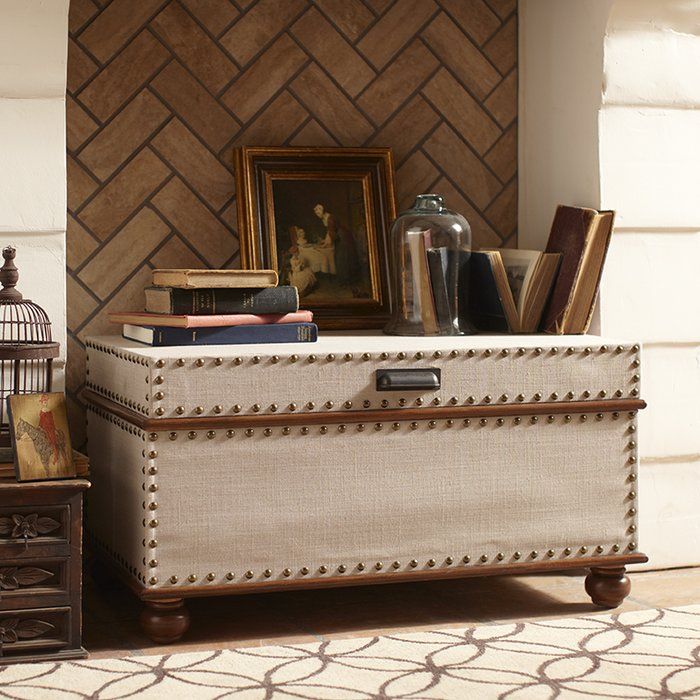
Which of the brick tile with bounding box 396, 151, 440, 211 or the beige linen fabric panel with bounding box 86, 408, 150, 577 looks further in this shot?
the brick tile with bounding box 396, 151, 440, 211

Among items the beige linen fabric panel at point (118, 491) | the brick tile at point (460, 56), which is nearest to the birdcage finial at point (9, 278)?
the beige linen fabric panel at point (118, 491)

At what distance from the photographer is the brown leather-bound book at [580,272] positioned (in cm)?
294

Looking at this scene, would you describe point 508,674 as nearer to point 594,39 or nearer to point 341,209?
point 341,209

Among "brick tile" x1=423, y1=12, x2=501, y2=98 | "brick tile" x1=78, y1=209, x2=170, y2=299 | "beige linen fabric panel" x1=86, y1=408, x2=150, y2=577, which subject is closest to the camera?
"beige linen fabric panel" x1=86, y1=408, x2=150, y2=577

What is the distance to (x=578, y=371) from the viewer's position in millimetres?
2730

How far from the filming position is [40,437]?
249cm

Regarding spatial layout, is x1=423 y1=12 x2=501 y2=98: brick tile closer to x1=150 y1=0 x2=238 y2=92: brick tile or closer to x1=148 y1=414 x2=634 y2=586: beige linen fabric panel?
x1=150 y1=0 x2=238 y2=92: brick tile

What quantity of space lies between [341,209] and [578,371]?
822mm

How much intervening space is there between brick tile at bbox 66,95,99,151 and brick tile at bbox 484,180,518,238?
110cm

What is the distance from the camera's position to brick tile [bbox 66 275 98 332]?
3.03 meters

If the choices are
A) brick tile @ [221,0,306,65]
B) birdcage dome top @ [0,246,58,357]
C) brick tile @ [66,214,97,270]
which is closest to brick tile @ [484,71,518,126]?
brick tile @ [221,0,306,65]

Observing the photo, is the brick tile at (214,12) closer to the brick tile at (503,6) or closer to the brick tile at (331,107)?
the brick tile at (331,107)

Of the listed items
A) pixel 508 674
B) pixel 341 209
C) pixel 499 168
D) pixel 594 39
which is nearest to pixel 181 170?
pixel 341 209

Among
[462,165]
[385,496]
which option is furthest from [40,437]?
[462,165]
